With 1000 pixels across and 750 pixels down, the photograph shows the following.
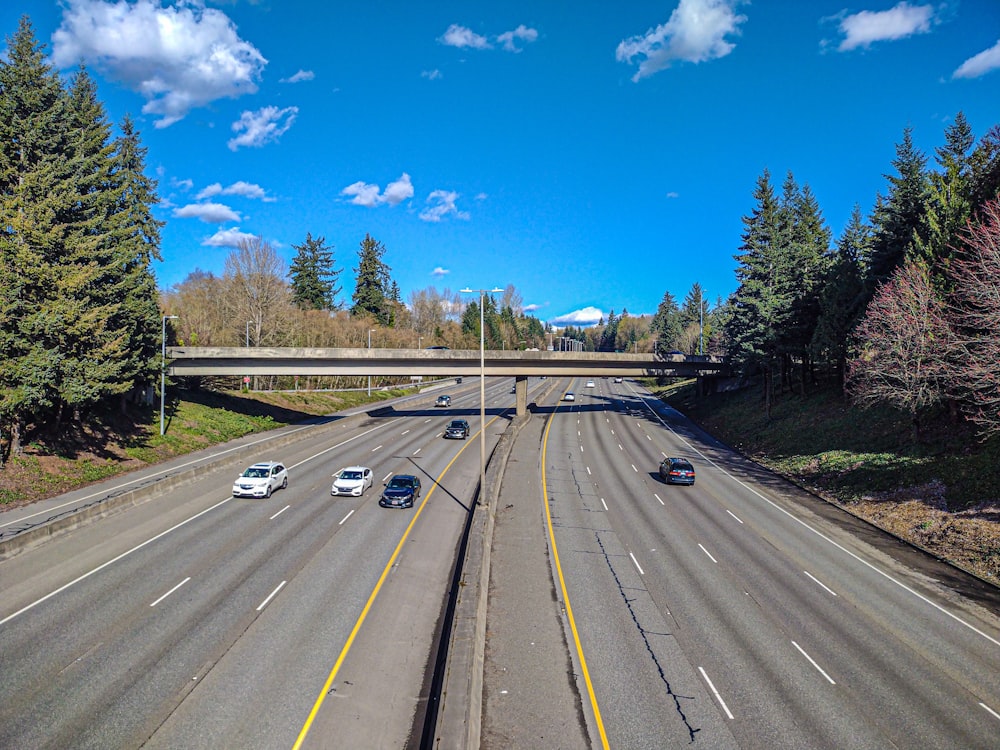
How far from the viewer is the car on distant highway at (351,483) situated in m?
29.9

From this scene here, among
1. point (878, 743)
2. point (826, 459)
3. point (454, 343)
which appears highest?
point (454, 343)

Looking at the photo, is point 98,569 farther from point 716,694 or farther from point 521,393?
point 521,393

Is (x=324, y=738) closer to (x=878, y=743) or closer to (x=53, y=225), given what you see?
(x=878, y=743)

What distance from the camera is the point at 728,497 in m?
31.9

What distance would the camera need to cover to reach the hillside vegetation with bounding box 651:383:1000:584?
917 inches

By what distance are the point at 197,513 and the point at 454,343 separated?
342 feet

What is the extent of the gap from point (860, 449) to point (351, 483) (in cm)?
3039

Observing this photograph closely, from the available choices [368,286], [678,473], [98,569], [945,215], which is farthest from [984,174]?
[368,286]

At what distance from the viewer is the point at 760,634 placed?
16281 millimetres

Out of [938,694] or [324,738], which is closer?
[324,738]

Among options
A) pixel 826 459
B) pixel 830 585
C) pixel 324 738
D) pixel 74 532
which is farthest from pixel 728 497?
pixel 74 532

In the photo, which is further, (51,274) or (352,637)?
(51,274)

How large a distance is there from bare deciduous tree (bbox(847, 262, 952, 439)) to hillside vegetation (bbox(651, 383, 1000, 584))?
2324mm

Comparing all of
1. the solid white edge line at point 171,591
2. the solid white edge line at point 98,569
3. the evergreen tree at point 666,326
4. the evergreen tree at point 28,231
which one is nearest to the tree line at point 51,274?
the evergreen tree at point 28,231
